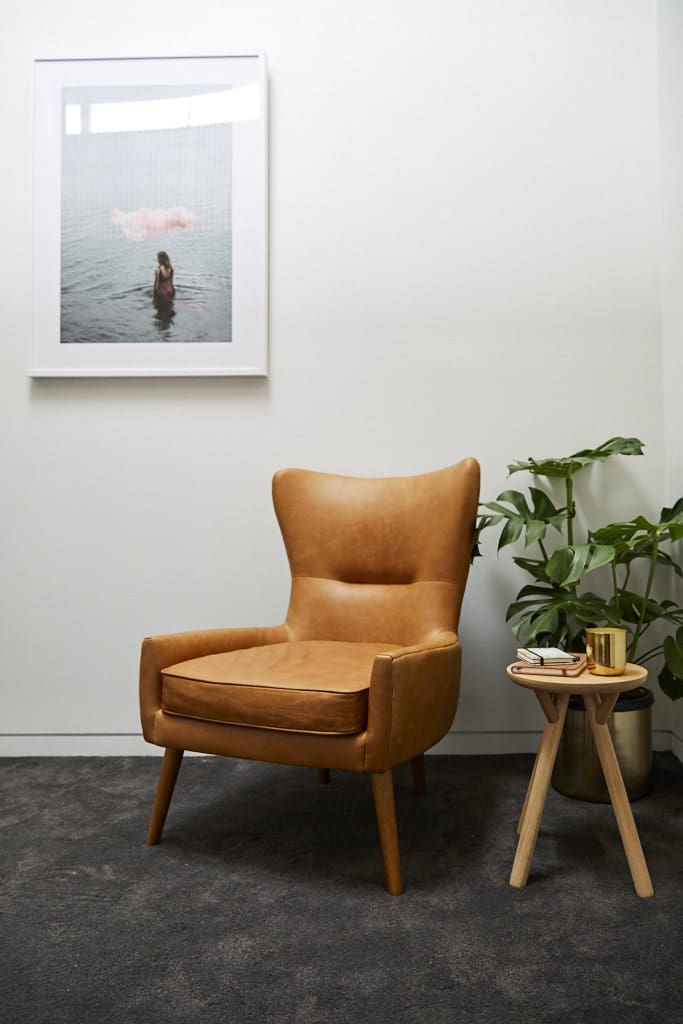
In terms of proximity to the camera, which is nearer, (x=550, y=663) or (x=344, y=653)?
(x=550, y=663)

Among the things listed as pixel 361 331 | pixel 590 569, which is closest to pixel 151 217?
pixel 361 331

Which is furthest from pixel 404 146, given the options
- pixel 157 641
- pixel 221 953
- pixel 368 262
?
pixel 221 953

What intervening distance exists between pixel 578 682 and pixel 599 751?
19 centimetres

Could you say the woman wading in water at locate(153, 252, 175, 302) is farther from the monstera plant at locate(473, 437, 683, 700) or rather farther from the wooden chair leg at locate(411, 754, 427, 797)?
the wooden chair leg at locate(411, 754, 427, 797)

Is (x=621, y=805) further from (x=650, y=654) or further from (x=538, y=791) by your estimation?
(x=650, y=654)

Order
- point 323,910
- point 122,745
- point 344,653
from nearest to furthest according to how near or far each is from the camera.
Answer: point 323,910, point 344,653, point 122,745

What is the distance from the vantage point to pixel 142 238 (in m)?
2.46

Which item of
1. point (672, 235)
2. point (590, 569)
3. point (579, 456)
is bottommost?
point (590, 569)

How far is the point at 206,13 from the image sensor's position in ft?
8.23

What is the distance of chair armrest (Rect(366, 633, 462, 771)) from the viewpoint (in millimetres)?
1469

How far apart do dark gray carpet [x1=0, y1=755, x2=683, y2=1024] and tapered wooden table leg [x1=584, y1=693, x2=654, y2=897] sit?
0.04 m

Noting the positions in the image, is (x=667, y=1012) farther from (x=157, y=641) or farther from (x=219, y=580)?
(x=219, y=580)

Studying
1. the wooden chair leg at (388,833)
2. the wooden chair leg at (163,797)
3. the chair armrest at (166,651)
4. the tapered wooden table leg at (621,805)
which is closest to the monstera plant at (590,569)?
the tapered wooden table leg at (621,805)

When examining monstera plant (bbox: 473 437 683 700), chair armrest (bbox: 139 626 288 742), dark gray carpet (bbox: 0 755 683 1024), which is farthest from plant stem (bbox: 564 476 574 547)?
chair armrest (bbox: 139 626 288 742)
